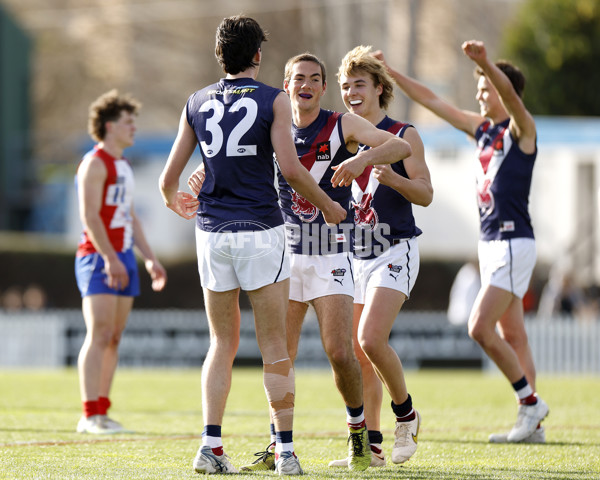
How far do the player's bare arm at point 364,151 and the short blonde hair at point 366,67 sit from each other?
0.54 meters

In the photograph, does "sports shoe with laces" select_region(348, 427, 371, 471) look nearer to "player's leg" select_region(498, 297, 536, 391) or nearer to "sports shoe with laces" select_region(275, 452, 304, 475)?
"sports shoe with laces" select_region(275, 452, 304, 475)

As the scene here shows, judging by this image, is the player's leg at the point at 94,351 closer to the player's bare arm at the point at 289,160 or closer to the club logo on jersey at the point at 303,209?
the club logo on jersey at the point at 303,209

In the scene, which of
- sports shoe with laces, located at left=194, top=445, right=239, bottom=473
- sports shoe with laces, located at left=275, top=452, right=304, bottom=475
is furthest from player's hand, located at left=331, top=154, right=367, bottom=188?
sports shoe with laces, located at left=194, top=445, right=239, bottom=473

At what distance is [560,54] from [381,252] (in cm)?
2637

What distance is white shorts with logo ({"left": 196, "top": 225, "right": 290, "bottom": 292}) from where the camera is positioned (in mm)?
5375

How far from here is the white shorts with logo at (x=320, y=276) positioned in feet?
19.3

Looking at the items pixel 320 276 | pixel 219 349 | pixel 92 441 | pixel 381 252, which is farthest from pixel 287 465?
pixel 92 441

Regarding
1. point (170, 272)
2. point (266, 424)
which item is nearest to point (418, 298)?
point (170, 272)

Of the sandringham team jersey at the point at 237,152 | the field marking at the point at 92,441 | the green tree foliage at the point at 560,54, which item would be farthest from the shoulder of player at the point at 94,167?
the green tree foliage at the point at 560,54

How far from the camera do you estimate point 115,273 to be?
7.83 m

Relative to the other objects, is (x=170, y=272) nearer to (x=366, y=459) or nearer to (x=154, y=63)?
(x=366, y=459)

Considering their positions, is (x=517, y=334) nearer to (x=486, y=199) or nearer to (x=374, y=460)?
(x=486, y=199)

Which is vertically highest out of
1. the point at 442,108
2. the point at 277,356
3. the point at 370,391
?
the point at 442,108

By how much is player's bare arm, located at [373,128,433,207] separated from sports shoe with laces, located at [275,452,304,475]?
1.61 metres
